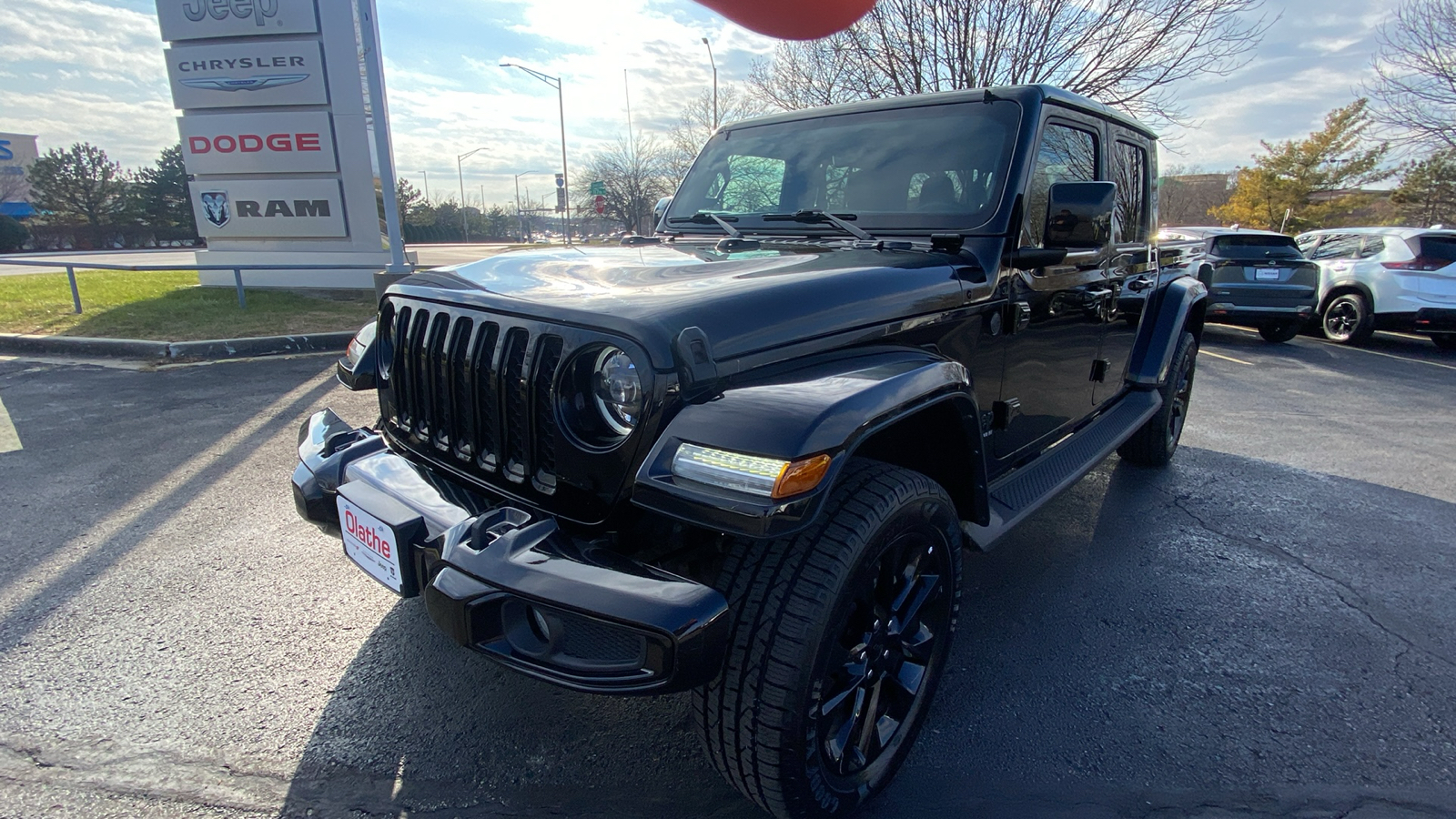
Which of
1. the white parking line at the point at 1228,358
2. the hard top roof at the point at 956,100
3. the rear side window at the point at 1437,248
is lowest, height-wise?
the white parking line at the point at 1228,358

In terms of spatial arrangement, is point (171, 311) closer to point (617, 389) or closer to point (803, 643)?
point (617, 389)

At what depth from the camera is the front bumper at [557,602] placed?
1.42m

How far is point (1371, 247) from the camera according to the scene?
1011 cm

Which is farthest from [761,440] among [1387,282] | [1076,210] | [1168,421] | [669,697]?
[1387,282]

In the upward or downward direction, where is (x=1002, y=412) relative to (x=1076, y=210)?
downward

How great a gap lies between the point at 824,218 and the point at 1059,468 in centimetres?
136

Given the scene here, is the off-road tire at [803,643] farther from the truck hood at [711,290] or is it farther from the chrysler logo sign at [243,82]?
the chrysler logo sign at [243,82]

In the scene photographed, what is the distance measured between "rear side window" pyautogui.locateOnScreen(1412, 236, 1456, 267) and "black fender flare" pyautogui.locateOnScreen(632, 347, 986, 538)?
11339 mm

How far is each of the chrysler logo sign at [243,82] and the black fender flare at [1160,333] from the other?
1330cm

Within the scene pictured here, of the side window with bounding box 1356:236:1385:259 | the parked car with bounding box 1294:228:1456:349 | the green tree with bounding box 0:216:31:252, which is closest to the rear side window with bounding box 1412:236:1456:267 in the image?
the parked car with bounding box 1294:228:1456:349

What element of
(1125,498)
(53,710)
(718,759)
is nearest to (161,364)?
(53,710)

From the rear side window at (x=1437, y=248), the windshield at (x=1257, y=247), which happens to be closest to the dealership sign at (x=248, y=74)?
the windshield at (x=1257, y=247)

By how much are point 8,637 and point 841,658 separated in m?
2.84

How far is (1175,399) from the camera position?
15.5 ft
